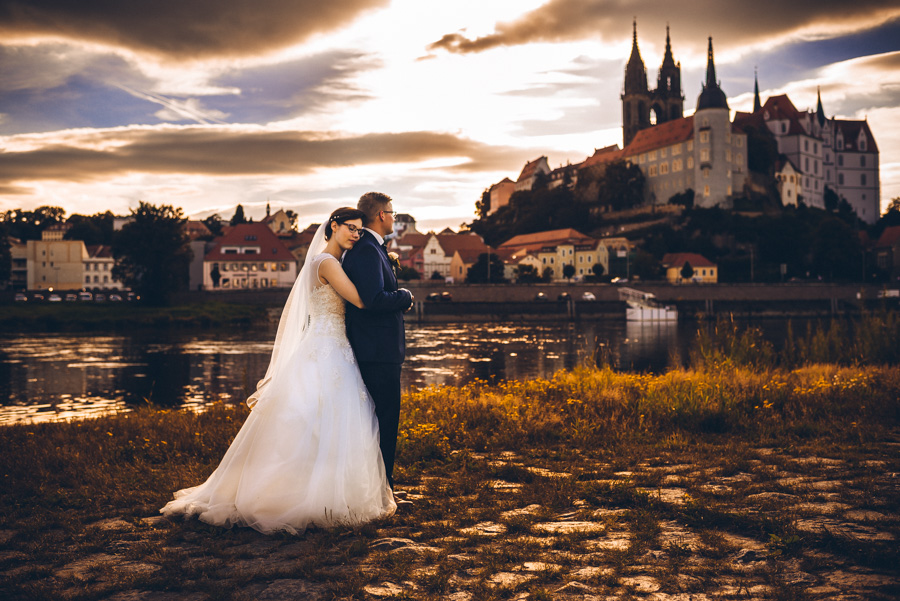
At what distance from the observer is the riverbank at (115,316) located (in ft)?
194

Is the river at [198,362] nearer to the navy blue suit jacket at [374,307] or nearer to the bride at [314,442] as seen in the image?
the bride at [314,442]

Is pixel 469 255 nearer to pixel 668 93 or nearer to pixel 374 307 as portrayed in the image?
pixel 668 93

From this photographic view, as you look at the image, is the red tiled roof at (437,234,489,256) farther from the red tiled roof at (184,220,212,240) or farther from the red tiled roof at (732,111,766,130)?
the red tiled roof at (732,111,766,130)

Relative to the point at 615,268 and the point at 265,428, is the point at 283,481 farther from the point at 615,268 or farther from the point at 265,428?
the point at 615,268

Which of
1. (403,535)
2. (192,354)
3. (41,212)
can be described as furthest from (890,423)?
(41,212)

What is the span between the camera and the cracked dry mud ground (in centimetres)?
359

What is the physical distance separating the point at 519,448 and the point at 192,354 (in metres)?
32.9

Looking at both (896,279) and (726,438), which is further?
(896,279)

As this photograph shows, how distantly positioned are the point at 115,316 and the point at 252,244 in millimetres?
38689

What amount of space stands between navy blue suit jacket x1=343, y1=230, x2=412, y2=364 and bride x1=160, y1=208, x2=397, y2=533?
80 millimetres

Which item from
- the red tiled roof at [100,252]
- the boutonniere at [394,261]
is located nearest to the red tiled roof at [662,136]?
the red tiled roof at [100,252]

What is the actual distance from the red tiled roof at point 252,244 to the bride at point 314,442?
95.7 metres

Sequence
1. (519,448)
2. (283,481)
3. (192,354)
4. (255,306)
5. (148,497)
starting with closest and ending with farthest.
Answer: (283,481) < (148,497) < (519,448) < (192,354) < (255,306)

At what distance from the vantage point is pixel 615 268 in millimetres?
104938
